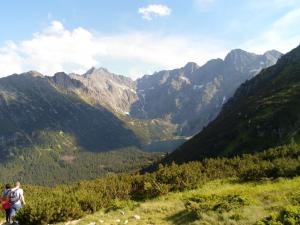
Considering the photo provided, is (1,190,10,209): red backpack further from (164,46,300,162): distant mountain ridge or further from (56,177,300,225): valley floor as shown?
(164,46,300,162): distant mountain ridge

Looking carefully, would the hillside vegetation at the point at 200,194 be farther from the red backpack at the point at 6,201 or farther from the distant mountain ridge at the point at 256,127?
the distant mountain ridge at the point at 256,127

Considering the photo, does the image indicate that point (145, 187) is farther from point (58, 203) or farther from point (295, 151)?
point (295, 151)

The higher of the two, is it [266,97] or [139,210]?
[266,97]

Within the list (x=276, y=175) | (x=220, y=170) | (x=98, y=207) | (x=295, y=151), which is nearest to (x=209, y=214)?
(x=98, y=207)

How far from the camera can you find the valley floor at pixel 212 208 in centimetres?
1912

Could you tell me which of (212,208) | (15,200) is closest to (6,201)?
(15,200)

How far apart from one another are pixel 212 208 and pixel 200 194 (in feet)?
11.6

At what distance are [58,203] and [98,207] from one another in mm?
2671

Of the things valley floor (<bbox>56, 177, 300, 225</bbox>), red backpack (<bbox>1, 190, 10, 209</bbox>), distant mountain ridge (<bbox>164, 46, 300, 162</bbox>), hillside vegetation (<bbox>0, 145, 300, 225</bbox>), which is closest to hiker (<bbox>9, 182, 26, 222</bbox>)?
red backpack (<bbox>1, 190, 10, 209</bbox>)

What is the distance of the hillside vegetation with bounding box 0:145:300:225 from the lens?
20047mm

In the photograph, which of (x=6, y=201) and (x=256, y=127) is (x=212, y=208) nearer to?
(x=6, y=201)

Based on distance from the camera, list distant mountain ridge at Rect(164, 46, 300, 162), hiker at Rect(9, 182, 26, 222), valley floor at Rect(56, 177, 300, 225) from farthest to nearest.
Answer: distant mountain ridge at Rect(164, 46, 300, 162), hiker at Rect(9, 182, 26, 222), valley floor at Rect(56, 177, 300, 225)

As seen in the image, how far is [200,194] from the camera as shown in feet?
78.4

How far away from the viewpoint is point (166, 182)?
2858 cm
